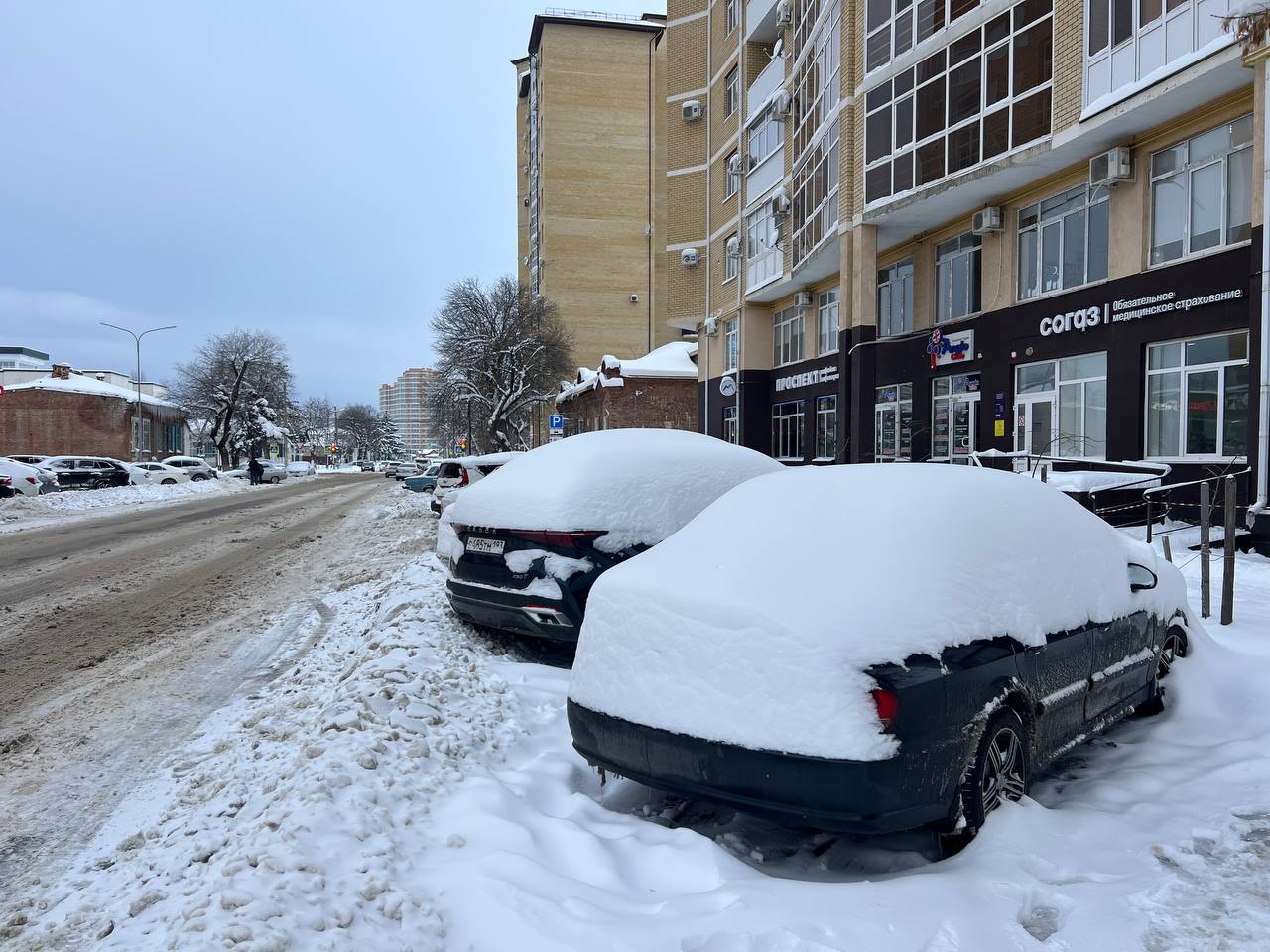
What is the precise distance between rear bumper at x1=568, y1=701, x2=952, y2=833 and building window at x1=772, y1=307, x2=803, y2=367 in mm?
26426

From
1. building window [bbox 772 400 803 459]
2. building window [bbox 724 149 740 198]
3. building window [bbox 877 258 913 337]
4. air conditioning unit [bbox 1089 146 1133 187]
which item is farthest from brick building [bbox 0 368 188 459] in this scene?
air conditioning unit [bbox 1089 146 1133 187]

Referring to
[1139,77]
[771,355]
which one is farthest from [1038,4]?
[771,355]

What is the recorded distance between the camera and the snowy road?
4062 mm

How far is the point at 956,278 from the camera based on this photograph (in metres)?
20.3

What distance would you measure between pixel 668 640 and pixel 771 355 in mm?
29007

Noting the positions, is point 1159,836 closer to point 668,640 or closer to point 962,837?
point 962,837

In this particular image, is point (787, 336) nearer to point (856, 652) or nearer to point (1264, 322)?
point (1264, 322)

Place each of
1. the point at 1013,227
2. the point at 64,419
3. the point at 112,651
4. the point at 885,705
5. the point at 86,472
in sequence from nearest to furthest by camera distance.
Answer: the point at 885,705, the point at 112,651, the point at 1013,227, the point at 86,472, the point at 64,419

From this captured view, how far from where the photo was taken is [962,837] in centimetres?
320

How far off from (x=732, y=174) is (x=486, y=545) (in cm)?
2950

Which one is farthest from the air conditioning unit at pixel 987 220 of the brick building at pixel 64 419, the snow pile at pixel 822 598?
the brick building at pixel 64 419

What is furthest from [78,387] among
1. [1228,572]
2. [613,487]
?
[1228,572]

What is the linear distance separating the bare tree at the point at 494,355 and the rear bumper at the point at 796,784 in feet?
120

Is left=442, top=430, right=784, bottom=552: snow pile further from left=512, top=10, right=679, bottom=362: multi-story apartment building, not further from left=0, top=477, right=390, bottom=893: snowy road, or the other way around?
left=512, top=10, right=679, bottom=362: multi-story apartment building
